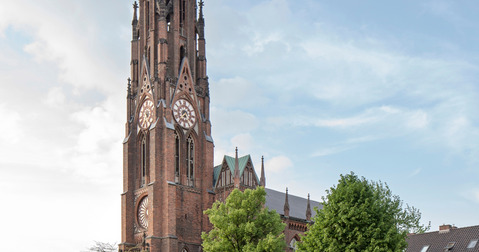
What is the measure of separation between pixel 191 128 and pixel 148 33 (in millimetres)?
13880

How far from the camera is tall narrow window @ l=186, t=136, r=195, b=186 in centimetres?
7406

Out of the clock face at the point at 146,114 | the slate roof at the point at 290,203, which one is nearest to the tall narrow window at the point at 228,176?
the slate roof at the point at 290,203

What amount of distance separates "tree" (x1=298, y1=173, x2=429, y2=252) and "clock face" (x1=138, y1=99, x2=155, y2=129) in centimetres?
3228

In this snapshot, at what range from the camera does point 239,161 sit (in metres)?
74.6

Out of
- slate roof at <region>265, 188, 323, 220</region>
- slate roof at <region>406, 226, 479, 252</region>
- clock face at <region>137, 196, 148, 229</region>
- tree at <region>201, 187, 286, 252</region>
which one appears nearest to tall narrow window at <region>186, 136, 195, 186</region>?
clock face at <region>137, 196, 148, 229</region>

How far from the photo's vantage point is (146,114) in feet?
247

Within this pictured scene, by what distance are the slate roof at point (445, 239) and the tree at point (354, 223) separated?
13163 mm

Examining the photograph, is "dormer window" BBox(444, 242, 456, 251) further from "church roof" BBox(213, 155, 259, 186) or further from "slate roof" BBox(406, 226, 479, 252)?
"church roof" BBox(213, 155, 259, 186)

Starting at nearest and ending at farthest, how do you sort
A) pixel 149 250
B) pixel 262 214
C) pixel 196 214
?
pixel 262 214, pixel 149 250, pixel 196 214

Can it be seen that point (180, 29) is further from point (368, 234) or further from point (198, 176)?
point (368, 234)

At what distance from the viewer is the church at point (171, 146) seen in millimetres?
69875

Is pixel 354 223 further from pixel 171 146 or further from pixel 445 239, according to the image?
pixel 171 146

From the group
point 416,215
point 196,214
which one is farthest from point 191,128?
point 416,215

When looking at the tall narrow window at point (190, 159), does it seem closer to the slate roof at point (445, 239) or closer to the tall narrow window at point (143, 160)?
the tall narrow window at point (143, 160)
